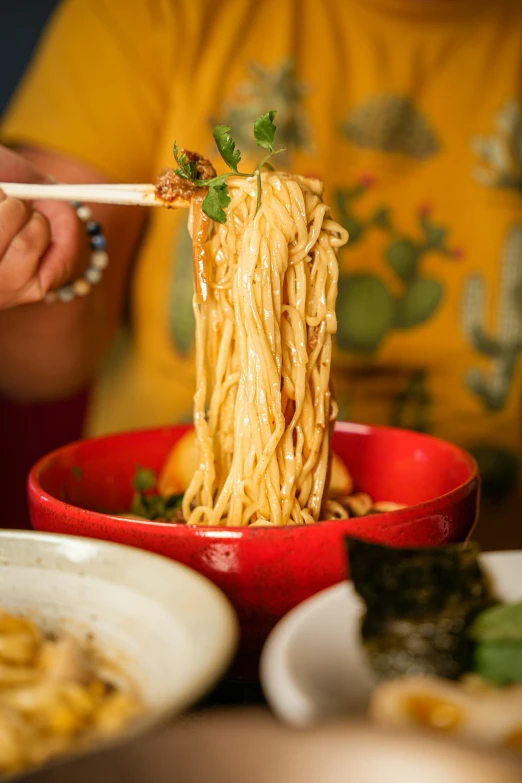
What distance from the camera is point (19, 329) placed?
144 centimetres

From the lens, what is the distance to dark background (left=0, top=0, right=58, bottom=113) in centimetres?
219

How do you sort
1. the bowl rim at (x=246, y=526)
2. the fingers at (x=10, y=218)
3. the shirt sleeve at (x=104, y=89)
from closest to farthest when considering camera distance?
1. the bowl rim at (x=246, y=526)
2. the fingers at (x=10, y=218)
3. the shirt sleeve at (x=104, y=89)

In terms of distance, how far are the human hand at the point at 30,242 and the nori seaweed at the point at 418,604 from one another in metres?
0.58

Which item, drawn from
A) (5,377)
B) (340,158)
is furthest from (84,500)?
(340,158)

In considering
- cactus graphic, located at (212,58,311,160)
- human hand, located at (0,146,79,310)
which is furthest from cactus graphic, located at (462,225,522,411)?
human hand, located at (0,146,79,310)

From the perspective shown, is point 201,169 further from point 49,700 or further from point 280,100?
point 280,100

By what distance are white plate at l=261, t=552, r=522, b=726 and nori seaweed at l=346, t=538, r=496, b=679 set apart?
0.5 inches

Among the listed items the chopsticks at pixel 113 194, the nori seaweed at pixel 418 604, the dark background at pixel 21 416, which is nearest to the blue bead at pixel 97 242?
the chopsticks at pixel 113 194

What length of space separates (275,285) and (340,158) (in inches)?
35.8

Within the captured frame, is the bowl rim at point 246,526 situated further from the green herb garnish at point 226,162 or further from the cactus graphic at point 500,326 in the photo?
the cactus graphic at point 500,326

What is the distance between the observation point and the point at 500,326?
5.20ft

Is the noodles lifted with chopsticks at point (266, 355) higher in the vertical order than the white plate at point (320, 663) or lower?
higher

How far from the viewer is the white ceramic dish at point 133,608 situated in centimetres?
45

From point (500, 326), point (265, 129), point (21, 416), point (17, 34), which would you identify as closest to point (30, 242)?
point (265, 129)
